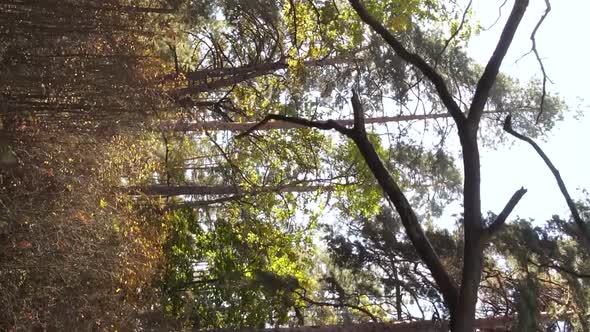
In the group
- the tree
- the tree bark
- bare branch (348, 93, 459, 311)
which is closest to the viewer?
the tree

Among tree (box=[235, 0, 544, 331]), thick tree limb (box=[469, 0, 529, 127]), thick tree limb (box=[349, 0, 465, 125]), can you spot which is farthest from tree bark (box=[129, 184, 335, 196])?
thick tree limb (box=[469, 0, 529, 127])

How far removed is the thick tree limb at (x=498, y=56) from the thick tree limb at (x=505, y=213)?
1.75ft

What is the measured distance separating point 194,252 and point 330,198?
2.61m

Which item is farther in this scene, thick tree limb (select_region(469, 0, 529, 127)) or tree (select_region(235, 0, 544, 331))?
thick tree limb (select_region(469, 0, 529, 127))

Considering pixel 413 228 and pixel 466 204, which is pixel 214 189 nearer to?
pixel 413 228

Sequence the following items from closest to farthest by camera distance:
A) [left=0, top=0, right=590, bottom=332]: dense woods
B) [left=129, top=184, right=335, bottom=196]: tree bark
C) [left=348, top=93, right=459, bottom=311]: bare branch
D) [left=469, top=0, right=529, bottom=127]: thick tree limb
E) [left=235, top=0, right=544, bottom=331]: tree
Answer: [left=235, top=0, right=544, bottom=331]: tree, [left=348, top=93, right=459, bottom=311]: bare branch, [left=469, top=0, right=529, bottom=127]: thick tree limb, [left=0, top=0, right=590, bottom=332]: dense woods, [left=129, top=184, right=335, bottom=196]: tree bark

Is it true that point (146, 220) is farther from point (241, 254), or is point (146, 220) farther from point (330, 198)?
point (330, 198)

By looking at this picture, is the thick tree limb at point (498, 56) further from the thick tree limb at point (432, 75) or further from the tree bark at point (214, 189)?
the tree bark at point (214, 189)

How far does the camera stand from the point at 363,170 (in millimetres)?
10773

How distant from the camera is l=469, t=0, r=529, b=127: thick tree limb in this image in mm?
4141

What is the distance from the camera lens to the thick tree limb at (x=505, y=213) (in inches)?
151

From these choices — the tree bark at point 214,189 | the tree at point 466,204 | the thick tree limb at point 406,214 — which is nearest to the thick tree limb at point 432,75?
the tree at point 466,204

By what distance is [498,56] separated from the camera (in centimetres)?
418

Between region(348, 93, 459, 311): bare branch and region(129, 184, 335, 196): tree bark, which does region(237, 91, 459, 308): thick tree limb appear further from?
region(129, 184, 335, 196): tree bark
